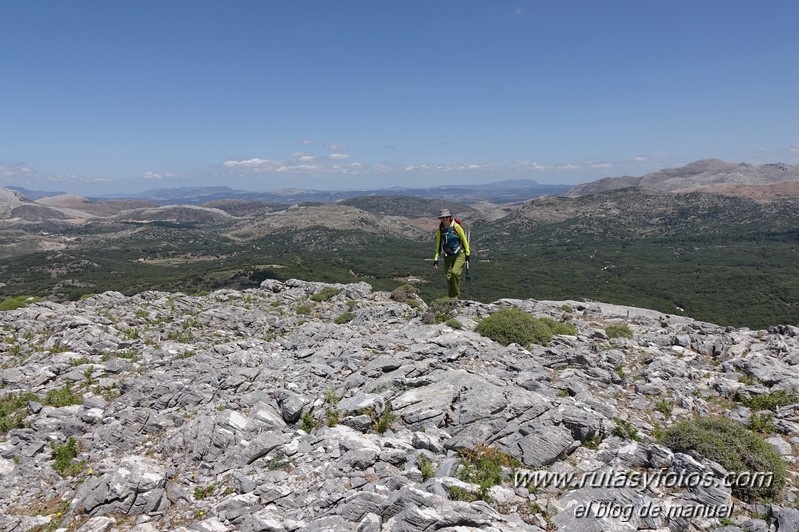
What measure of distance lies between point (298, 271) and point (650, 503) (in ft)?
438

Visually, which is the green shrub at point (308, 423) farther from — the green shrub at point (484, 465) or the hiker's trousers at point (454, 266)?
the hiker's trousers at point (454, 266)

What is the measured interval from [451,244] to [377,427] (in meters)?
9.86

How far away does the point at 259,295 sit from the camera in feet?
89.5

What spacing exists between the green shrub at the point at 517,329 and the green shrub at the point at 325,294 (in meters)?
11.9

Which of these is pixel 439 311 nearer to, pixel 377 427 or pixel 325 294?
pixel 377 427

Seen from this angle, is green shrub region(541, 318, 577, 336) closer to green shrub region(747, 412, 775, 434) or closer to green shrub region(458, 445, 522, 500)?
green shrub region(747, 412, 775, 434)

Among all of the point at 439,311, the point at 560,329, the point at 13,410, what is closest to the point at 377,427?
the point at 439,311

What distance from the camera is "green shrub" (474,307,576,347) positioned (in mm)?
15258

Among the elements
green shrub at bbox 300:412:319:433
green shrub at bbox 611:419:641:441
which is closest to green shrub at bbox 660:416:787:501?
green shrub at bbox 611:419:641:441

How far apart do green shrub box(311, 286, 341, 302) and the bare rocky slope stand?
7568 millimetres

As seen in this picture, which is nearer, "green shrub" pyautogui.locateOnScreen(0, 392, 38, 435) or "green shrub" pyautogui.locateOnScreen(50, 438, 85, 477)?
"green shrub" pyautogui.locateOnScreen(50, 438, 85, 477)

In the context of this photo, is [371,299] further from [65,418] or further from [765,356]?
[765,356]

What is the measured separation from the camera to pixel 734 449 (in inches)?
331

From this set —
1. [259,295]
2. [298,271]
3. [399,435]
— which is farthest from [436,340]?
[298,271]
